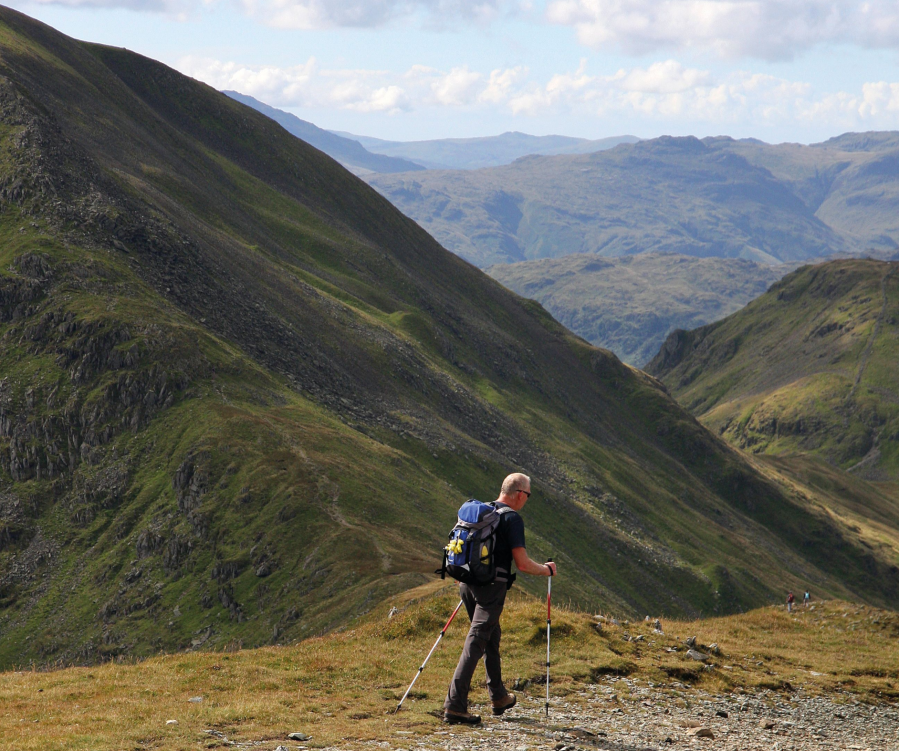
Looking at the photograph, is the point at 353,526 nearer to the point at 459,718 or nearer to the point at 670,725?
the point at 670,725

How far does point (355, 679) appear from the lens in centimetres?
2075

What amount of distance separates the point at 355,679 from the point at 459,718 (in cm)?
448

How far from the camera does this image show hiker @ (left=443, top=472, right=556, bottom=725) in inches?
659

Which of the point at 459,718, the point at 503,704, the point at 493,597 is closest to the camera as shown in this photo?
the point at 493,597

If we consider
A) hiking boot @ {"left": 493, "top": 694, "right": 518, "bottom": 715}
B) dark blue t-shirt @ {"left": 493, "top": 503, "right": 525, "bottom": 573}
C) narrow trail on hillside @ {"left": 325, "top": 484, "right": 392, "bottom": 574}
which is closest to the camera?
dark blue t-shirt @ {"left": 493, "top": 503, "right": 525, "bottom": 573}

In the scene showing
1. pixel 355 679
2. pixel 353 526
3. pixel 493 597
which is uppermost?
pixel 493 597

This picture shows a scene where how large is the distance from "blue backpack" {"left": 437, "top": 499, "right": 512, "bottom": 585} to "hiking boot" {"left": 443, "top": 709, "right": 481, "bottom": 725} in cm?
283

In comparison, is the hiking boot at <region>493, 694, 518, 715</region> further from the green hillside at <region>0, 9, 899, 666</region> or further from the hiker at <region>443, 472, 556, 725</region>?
the green hillside at <region>0, 9, 899, 666</region>

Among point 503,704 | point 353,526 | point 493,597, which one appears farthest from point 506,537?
point 353,526

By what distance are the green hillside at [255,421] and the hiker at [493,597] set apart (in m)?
32.0

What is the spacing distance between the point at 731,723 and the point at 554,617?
6.66m

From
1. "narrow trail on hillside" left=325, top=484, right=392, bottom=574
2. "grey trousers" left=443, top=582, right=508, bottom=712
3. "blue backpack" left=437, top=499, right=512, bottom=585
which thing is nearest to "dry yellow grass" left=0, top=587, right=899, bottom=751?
"grey trousers" left=443, top=582, right=508, bottom=712

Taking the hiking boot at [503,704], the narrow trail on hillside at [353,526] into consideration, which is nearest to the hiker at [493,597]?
the hiking boot at [503,704]

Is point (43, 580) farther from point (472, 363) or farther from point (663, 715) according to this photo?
point (472, 363)
